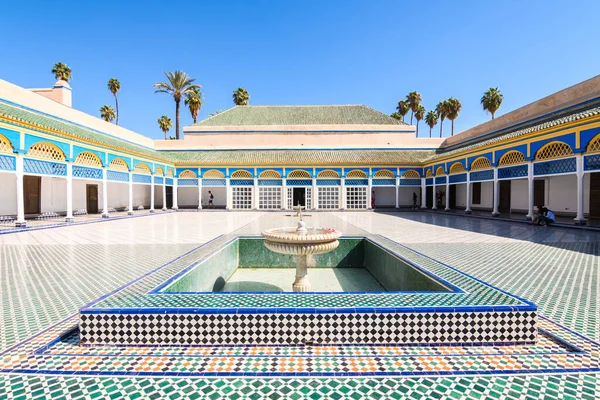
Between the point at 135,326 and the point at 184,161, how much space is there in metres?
21.5

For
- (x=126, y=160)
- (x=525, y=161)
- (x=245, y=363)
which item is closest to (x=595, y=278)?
(x=245, y=363)

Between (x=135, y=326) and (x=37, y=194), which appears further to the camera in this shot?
(x=37, y=194)

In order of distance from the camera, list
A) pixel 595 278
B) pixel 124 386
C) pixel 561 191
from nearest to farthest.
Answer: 1. pixel 124 386
2. pixel 595 278
3. pixel 561 191

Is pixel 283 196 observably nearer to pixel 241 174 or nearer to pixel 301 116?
pixel 241 174

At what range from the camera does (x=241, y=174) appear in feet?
75.3

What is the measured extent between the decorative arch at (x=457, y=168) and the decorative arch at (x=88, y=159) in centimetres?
2081

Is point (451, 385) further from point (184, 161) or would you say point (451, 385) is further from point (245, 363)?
point (184, 161)

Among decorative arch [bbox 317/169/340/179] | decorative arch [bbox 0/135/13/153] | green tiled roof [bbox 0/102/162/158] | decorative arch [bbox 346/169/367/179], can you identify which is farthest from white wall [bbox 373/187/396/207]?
decorative arch [bbox 0/135/13/153]

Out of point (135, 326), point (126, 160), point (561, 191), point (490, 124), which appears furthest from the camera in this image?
point (490, 124)

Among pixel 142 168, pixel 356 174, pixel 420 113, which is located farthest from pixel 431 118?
pixel 142 168

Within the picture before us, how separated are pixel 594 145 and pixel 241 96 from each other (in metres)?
40.9

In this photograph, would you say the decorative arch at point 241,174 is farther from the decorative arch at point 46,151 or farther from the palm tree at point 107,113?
the palm tree at point 107,113

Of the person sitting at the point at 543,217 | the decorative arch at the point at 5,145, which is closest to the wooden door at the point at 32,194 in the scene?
the decorative arch at the point at 5,145

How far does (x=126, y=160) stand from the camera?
1764 centimetres
